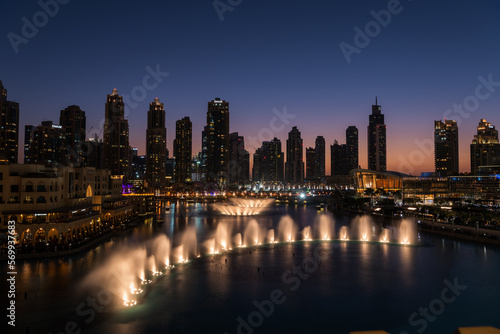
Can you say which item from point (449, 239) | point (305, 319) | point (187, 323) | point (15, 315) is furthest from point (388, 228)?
point (15, 315)

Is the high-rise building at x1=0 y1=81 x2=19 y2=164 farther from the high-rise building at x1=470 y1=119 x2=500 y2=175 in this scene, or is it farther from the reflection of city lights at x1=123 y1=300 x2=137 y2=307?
the high-rise building at x1=470 y1=119 x2=500 y2=175

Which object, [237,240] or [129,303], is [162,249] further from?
[129,303]

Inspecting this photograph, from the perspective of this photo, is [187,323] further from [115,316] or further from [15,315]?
[15,315]

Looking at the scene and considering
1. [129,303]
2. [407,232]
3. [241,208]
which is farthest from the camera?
[241,208]

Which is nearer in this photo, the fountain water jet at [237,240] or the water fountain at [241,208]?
the fountain water jet at [237,240]

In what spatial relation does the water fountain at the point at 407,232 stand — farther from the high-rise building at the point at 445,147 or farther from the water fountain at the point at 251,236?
the high-rise building at the point at 445,147

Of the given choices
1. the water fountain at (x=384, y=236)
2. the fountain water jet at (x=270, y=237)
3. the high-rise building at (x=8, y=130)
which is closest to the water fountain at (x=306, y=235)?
the fountain water jet at (x=270, y=237)

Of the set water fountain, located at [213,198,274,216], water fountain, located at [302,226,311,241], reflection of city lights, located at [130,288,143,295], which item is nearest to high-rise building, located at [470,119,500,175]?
water fountain, located at [213,198,274,216]

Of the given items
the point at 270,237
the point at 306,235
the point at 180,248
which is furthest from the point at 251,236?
the point at 180,248
